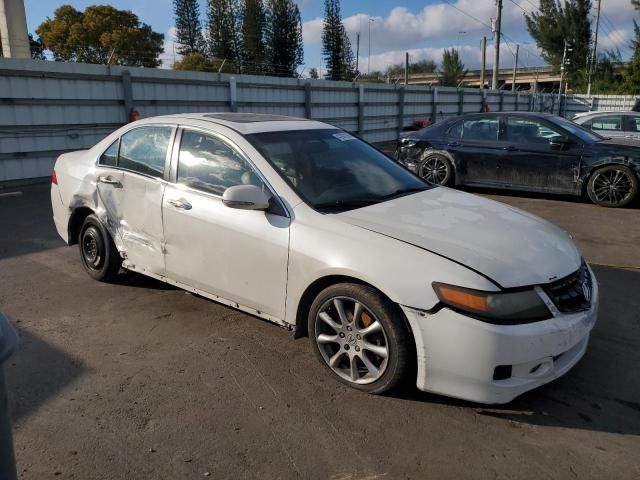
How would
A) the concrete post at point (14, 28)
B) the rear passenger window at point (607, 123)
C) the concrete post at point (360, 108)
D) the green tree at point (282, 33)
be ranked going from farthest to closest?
the green tree at point (282, 33) → the concrete post at point (360, 108) → the concrete post at point (14, 28) → the rear passenger window at point (607, 123)

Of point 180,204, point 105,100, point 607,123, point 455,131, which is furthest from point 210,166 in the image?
point 607,123

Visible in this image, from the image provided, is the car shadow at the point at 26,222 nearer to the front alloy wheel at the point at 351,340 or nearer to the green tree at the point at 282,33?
the front alloy wheel at the point at 351,340

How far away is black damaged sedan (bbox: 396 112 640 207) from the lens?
8.31 meters

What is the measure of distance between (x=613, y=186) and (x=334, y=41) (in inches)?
2476

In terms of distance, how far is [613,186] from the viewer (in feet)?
27.3

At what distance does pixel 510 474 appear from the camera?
8.13 feet

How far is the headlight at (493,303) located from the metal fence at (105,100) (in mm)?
9534

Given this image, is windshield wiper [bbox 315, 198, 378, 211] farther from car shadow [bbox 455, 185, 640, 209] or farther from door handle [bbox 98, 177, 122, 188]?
car shadow [bbox 455, 185, 640, 209]

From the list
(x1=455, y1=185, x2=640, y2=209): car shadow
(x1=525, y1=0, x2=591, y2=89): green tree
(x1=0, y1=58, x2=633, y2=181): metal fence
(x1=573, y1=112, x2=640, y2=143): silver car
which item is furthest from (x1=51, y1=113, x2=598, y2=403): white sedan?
(x1=525, y1=0, x2=591, y2=89): green tree

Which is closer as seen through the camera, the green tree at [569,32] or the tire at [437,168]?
the tire at [437,168]

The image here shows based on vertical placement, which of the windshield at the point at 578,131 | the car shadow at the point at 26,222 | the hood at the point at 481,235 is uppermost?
the windshield at the point at 578,131

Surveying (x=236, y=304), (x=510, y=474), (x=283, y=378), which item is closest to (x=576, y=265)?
(x=510, y=474)

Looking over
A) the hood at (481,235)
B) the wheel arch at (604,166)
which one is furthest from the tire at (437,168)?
the hood at (481,235)

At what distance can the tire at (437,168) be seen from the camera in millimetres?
9664
